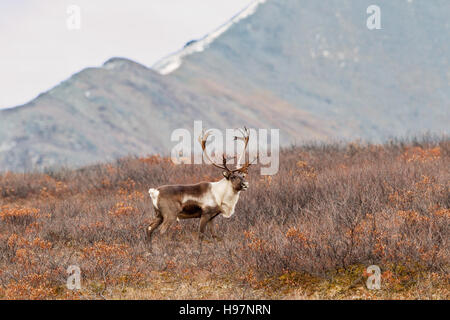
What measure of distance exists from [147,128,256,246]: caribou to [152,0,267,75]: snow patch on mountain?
67.8 m

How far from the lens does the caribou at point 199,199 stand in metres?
7.64

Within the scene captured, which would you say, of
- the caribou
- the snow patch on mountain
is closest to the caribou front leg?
the caribou

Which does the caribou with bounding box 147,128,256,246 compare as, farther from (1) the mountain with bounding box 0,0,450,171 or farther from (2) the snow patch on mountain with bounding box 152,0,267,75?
(2) the snow patch on mountain with bounding box 152,0,267,75

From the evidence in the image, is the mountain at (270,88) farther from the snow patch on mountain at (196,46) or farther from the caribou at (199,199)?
the caribou at (199,199)

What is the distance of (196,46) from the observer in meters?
82.9

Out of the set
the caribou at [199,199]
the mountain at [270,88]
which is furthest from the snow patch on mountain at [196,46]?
the caribou at [199,199]

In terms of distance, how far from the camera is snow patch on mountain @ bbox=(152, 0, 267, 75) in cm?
7794

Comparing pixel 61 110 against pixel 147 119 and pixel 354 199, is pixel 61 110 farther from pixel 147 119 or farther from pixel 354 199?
pixel 354 199

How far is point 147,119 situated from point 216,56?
84.4 feet

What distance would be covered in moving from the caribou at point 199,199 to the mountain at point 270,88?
130 ft

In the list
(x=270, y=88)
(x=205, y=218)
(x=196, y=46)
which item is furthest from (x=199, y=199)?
(x=196, y=46)

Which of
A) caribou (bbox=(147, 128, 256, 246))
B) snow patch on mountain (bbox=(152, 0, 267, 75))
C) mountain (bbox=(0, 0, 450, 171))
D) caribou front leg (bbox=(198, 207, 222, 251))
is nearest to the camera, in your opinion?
caribou (bbox=(147, 128, 256, 246))

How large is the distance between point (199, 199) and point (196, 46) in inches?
A: 3034

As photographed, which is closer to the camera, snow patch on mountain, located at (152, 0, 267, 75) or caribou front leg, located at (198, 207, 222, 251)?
caribou front leg, located at (198, 207, 222, 251)
